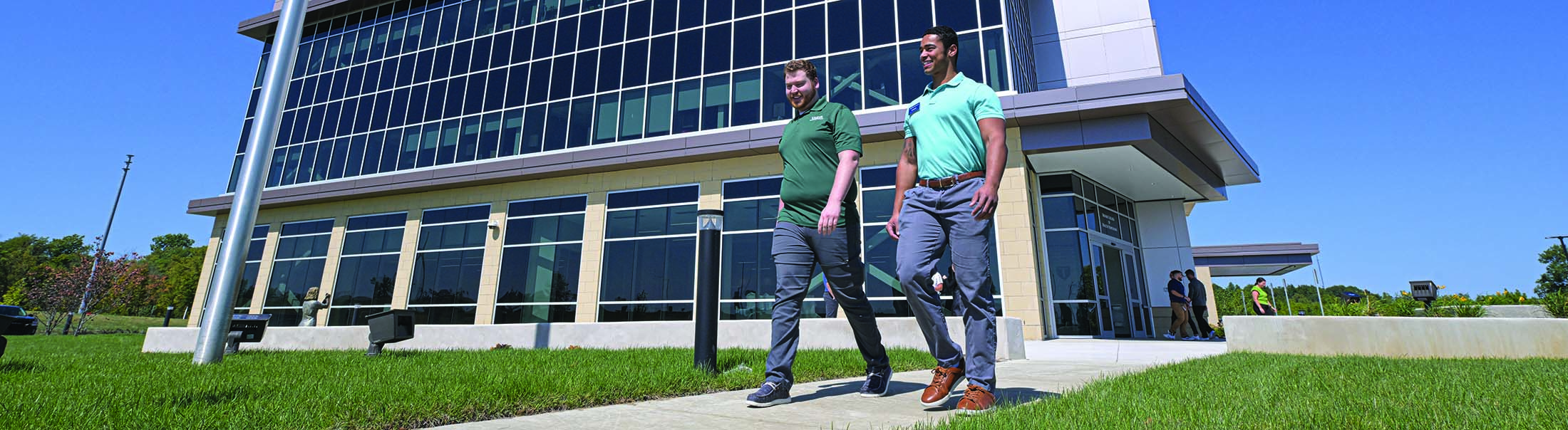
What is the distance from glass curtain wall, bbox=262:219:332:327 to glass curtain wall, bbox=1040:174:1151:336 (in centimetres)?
1975

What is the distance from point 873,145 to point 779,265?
11110mm

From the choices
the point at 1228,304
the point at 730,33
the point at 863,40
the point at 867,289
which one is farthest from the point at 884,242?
the point at 1228,304

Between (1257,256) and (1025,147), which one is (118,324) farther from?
(1257,256)

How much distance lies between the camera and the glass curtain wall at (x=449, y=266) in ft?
55.4

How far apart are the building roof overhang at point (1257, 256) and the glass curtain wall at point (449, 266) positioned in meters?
23.9

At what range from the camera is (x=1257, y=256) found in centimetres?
2467

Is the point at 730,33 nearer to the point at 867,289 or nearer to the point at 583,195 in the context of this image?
the point at 583,195

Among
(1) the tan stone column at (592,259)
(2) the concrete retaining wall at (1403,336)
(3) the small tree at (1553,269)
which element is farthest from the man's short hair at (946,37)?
(3) the small tree at (1553,269)

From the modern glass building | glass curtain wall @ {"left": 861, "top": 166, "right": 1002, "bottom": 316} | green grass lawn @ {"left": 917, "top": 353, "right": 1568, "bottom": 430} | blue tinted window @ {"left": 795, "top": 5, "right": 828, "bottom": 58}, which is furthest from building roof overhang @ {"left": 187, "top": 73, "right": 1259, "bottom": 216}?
green grass lawn @ {"left": 917, "top": 353, "right": 1568, "bottom": 430}

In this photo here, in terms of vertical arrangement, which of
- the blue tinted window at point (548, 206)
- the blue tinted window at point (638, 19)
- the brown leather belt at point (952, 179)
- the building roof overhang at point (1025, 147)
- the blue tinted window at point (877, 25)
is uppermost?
the blue tinted window at point (638, 19)

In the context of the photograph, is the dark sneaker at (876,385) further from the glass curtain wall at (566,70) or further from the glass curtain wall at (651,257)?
the glass curtain wall at (651,257)

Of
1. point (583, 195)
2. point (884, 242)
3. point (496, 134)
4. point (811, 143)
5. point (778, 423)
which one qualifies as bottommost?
point (778, 423)

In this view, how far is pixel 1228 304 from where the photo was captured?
3856 centimetres

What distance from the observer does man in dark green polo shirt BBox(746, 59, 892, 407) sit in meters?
3.17
